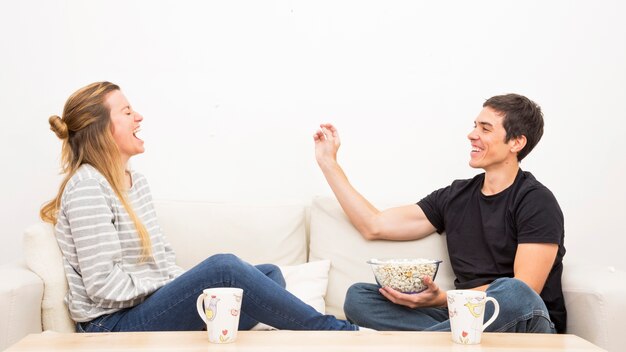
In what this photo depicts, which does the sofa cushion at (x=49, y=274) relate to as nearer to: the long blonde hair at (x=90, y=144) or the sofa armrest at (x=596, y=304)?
the long blonde hair at (x=90, y=144)

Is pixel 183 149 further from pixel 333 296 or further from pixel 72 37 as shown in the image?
pixel 333 296

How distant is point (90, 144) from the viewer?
81.0 inches

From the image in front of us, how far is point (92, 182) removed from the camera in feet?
6.33

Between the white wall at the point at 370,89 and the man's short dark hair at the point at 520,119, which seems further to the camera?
the white wall at the point at 370,89

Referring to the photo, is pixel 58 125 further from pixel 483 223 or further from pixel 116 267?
pixel 483 223

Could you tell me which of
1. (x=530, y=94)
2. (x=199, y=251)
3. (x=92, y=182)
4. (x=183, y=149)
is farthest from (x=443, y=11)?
(x=92, y=182)

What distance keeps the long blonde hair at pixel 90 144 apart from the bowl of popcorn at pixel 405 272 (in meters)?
0.67

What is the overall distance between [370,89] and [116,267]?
1.25 metres

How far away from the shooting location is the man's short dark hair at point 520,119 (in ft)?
7.39

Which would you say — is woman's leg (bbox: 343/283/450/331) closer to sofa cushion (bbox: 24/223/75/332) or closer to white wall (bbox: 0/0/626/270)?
white wall (bbox: 0/0/626/270)

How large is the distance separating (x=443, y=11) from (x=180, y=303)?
1.54 metres

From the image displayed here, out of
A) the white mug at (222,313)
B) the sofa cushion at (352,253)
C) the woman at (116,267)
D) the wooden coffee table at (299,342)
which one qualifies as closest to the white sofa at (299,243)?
the sofa cushion at (352,253)

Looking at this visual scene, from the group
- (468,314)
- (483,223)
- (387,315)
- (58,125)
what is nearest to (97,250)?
(58,125)

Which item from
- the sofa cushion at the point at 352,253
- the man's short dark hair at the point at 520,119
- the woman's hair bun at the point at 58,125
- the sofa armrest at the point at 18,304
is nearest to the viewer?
the sofa armrest at the point at 18,304
